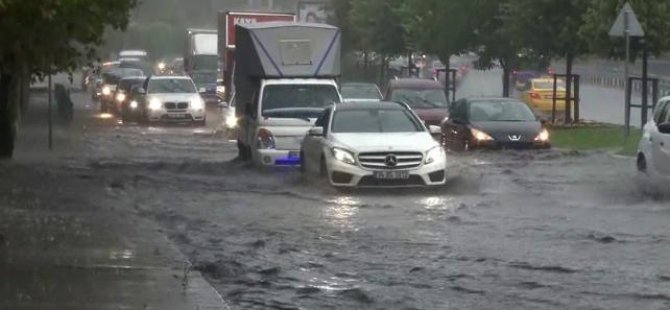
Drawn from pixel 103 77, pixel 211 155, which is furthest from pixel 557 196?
pixel 103 77

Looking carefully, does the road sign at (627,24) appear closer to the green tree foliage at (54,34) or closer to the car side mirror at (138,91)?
the green tree foliage at (54,34)

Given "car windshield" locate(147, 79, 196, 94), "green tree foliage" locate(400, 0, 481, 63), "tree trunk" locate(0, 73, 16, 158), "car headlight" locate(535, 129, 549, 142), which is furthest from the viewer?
"car windshield" locate(147, 79, 196, 94)

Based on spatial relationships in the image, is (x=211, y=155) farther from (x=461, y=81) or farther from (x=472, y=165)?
(x=461, y=81)

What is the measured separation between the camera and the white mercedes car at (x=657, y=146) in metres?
20.8

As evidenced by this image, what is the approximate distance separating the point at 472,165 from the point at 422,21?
21.0 m

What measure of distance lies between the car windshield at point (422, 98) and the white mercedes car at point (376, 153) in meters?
14.2

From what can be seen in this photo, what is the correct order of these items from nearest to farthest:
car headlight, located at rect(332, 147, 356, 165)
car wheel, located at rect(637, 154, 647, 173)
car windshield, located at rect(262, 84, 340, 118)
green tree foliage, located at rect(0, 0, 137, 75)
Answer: green tree foliage, located at rect(0, 0, 137, 75)
car headlight, located at rect(332, 147, 356, 165)
car wheel, located at rect(637, 154, 647, 173)
car windshield, located at rect(262, 84, 340, 118)

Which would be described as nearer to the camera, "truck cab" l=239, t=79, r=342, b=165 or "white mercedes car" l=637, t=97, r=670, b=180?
"white mercedes car" l=637, t=97, r=670, b=180

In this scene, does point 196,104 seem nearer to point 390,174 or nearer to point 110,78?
point 110,78

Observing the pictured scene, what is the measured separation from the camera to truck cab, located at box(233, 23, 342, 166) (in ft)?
87.7

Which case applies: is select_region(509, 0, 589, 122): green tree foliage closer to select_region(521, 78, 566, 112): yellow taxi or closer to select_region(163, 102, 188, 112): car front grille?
select_region(521, 78, 566, 112): yellow taxi

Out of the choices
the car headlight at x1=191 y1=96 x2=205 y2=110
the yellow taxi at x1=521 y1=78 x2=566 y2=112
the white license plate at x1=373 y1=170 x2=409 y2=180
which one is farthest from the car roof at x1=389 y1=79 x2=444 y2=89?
the white license plate at x1=373 y1=170 x2=409 y2=180

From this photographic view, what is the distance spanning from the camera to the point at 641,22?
113ft

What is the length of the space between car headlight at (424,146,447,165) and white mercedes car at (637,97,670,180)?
2.95 metres
